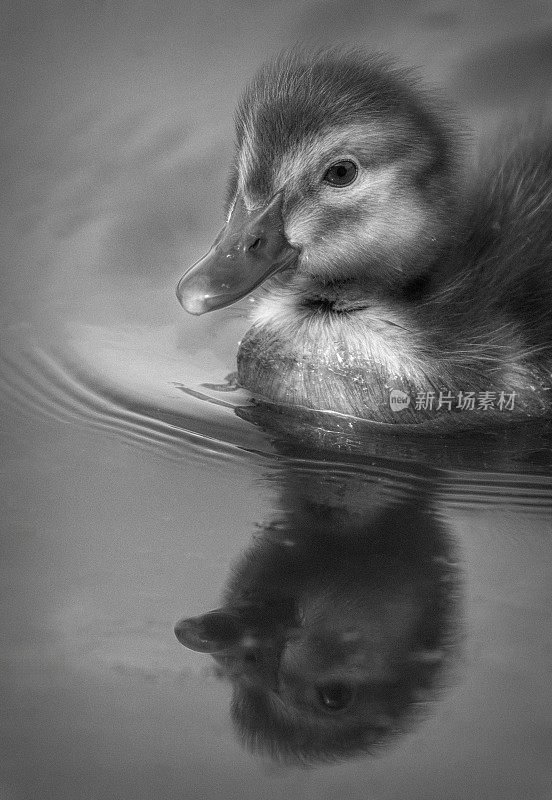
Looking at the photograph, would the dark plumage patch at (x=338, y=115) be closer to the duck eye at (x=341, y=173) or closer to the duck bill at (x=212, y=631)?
the duck eye at (x=341, y=173)

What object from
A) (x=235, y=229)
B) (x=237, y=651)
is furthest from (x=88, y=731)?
(x=235, y=229)

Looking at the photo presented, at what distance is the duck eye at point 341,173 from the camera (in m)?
3.74

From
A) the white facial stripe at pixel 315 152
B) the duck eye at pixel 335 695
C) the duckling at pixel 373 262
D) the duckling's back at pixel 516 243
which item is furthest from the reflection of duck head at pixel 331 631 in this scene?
the white facial stripe at pixel 315 152

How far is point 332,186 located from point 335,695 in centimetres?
160

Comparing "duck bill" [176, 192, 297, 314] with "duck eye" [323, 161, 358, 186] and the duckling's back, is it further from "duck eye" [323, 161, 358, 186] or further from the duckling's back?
the duckling's back

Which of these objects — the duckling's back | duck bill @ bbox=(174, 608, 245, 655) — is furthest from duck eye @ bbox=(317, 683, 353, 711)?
the duckling's back

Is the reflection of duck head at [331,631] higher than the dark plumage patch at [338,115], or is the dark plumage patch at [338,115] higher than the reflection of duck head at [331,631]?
the dark plumage patch at [338,115]

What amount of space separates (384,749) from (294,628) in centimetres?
36

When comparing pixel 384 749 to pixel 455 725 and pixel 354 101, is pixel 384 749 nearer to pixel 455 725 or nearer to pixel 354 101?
pixel 455 725

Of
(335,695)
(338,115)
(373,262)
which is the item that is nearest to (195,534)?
(335,695)

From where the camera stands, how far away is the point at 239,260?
3.68 m

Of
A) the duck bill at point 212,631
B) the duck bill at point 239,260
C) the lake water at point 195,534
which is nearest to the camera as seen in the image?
the lake water at point 195,534

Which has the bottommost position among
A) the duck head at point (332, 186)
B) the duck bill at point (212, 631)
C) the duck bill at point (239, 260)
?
the duck bill at point (212, 631)

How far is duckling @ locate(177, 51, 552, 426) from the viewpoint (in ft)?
12.1
